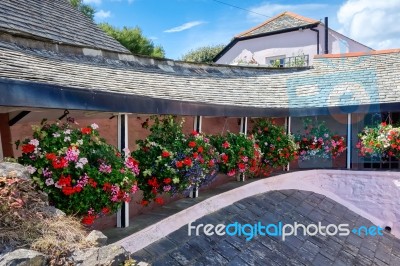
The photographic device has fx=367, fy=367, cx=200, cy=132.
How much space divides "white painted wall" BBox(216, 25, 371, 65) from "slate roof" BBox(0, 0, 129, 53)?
10.8 m

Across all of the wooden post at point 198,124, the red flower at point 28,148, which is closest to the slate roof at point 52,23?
the wooden post at point 198,124

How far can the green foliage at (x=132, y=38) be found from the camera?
24562 mm

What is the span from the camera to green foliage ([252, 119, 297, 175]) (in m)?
7.02

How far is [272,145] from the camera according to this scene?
7.04 m

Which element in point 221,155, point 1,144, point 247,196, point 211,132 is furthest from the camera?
point 211,132

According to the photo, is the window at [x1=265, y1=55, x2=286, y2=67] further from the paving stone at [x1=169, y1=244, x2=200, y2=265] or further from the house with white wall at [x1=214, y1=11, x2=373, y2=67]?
the paving stone at [x1=169, y1=244, x2=200, y2=265]

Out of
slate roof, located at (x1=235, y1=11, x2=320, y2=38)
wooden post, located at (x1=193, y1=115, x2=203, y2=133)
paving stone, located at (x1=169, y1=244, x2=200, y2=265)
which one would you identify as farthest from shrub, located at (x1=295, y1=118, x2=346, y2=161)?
slate roof, located at (x1=235, y1=11, x2=320, y2=38)

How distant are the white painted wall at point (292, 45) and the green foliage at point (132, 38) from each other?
6.90 m

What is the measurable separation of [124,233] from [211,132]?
324 centimetres

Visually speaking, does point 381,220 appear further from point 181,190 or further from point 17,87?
point 17,87

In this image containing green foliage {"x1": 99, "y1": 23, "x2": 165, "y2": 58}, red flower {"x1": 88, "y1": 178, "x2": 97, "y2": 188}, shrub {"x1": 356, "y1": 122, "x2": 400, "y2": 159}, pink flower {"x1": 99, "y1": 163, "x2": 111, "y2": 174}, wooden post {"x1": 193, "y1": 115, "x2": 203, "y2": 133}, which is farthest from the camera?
green foliage {"x1": 99, "y1": 23, "x2": 165, "y2": 58}

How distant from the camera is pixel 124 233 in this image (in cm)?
400

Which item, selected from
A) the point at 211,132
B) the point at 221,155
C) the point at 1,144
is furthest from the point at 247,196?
the point at 1,144

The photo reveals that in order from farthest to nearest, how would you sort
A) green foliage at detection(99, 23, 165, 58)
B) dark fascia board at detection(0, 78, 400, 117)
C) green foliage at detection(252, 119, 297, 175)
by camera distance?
green foliage at detection(99, 23, 165, 58), green foliage at detection(252, 119, 297, 175), dark fascia board at detection(0, 78, 400, 117)
